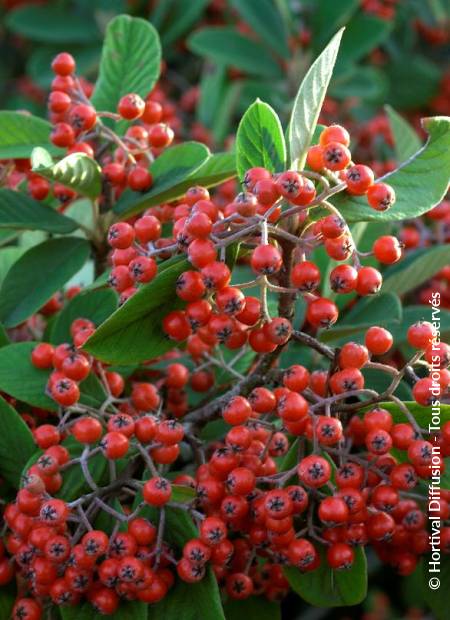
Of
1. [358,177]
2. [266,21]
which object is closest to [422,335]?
[358,177]

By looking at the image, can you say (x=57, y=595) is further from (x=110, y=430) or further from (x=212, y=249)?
(x=212, y=249)

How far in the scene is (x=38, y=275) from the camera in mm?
1898

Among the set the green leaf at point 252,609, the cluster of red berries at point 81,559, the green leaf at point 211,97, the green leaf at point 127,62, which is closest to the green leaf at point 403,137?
the green leaf at point 127,62

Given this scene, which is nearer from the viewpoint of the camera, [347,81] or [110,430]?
[110,430]

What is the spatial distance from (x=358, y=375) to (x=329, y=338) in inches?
19.2

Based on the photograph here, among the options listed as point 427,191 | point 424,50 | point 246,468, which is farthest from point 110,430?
point 424,50

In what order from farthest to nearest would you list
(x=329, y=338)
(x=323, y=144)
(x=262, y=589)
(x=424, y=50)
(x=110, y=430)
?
(x=424, y=50) < (x=329, y=338) < (x=262, y=589) < (x=110, y=430) < (x=323, y=144)

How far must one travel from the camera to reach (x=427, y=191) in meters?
1.52

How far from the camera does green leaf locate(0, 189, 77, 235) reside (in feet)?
6.07

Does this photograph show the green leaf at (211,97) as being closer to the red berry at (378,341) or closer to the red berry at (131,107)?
the red berry at (131,107)

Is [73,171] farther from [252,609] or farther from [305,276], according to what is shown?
[252,609]

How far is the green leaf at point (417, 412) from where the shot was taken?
149cm

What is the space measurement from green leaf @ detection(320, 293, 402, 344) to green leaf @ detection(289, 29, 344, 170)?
52 centimetres

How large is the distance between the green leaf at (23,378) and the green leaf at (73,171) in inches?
14.3
